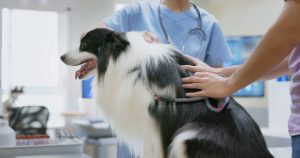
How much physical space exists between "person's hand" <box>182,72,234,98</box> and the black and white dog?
4 cm

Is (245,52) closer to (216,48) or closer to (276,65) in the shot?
(216,48)

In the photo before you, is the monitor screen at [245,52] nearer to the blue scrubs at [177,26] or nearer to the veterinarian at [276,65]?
the blue scrubs at [177,26]

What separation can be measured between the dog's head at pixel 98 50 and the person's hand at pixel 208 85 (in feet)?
0.83

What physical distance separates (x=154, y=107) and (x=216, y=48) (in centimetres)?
53

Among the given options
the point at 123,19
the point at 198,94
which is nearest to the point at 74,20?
the point at 123,19

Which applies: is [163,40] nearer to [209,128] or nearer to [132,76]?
[132,76]

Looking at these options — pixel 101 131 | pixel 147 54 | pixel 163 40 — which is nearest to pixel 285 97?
pixel 101 131

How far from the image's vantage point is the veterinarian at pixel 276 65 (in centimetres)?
79

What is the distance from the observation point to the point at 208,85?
42.6 inches

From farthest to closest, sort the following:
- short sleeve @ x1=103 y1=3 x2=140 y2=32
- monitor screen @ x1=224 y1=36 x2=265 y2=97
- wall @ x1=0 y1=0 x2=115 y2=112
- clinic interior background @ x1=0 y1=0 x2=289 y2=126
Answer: monitor screen @ x1=224 y1=36 x2=265 y2=97
wall @ x1=0 y1=0 x2=115 y2=112
clinic interior background @ x1=0 y1=0 x2=289 y2=126
short sleeve @ x1=103 y1=3 x2=140 y2=32

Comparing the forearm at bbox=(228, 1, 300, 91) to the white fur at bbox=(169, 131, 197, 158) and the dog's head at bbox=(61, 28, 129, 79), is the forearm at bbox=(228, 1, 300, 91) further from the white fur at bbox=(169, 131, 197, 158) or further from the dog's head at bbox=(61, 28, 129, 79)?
the dog's head at bbox=(61, 28, 129, 79)

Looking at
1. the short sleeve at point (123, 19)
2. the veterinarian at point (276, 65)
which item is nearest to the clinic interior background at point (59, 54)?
the short sleeve at point (123, 19)

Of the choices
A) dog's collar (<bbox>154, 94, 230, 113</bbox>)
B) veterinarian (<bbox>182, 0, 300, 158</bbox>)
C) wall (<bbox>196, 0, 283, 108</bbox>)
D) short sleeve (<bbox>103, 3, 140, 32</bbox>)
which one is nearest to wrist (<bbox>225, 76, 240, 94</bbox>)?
veterinarian (<bbox>182, 0, 300, 158</bbox>)

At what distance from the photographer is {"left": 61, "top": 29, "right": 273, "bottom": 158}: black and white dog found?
3.59 feet
